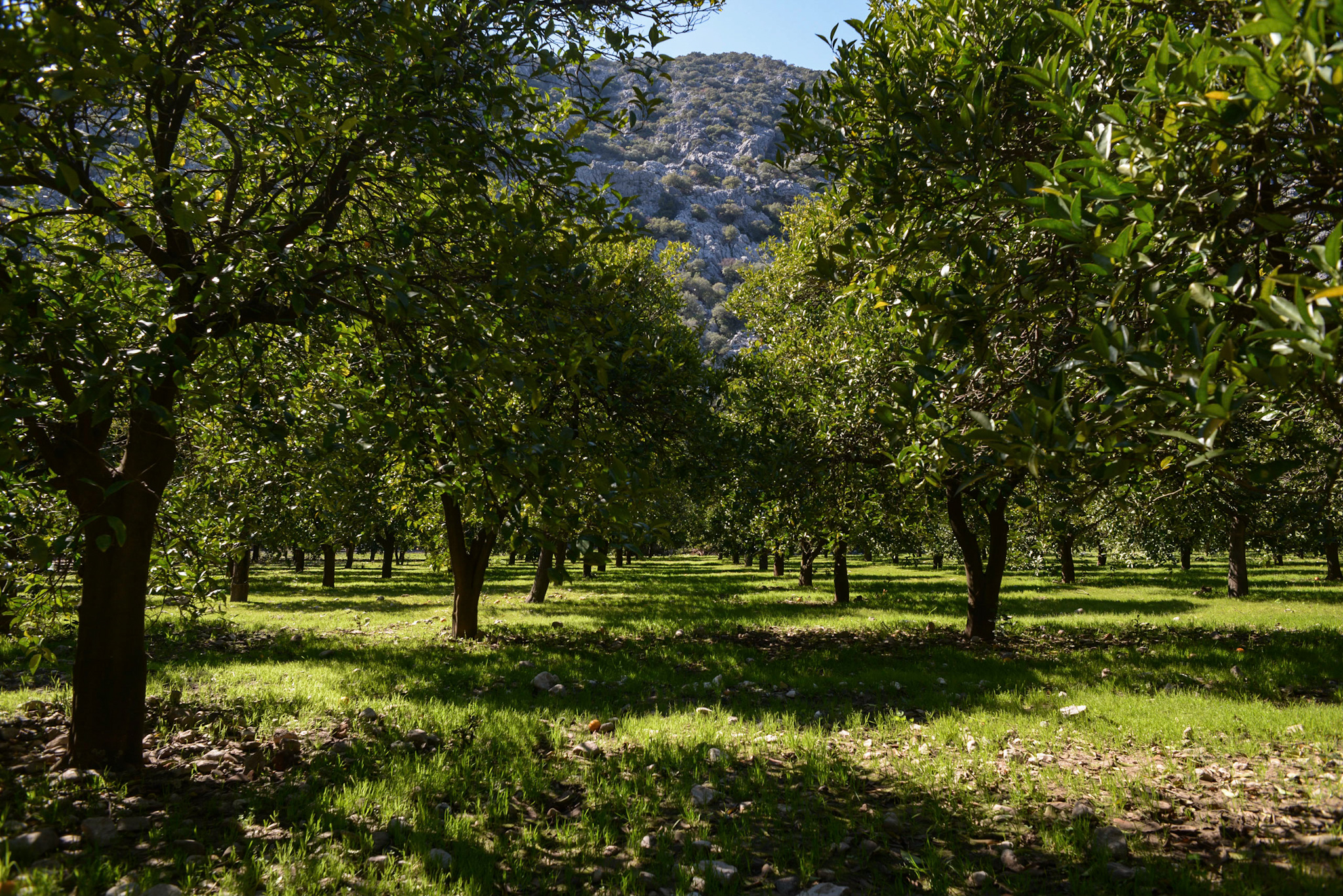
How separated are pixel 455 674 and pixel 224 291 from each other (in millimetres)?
8943

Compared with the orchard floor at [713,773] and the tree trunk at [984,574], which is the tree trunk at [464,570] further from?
the tree trunk at [984,574]

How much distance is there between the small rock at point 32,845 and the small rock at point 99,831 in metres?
0.18

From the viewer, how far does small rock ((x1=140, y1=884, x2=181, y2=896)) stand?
162 inches

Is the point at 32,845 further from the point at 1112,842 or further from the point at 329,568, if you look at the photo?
the point at 329,568

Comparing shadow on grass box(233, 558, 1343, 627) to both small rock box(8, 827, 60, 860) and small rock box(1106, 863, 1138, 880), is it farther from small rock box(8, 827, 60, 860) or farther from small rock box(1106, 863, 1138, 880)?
small rock box(1106, 863, 1138, 880)

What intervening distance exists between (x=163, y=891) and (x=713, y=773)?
430 centimetres

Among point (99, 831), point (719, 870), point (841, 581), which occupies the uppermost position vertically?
point (99, 831)

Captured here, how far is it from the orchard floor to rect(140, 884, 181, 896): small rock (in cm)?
9

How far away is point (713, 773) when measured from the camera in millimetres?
6688

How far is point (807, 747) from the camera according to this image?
744 cm

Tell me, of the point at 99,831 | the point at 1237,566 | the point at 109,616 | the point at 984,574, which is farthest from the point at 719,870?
the point at 1237,566

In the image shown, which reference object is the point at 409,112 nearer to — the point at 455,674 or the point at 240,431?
the point at 240,431

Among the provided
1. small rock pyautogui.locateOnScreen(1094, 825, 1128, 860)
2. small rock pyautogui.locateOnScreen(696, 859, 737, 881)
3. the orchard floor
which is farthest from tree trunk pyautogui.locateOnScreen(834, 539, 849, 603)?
small rock pyautogui.locateOnScreen(696, 859, 737, 881)

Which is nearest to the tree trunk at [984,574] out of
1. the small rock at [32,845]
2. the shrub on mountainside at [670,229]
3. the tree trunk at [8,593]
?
the small rock at [32,845]
